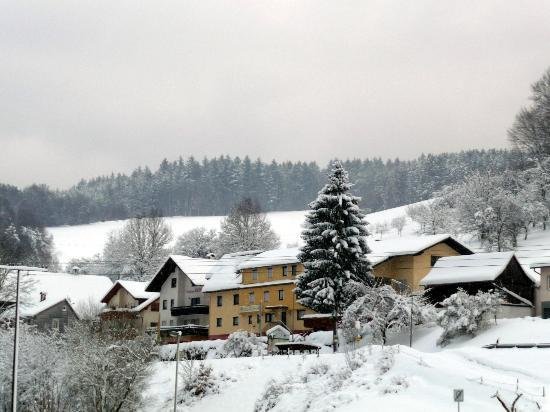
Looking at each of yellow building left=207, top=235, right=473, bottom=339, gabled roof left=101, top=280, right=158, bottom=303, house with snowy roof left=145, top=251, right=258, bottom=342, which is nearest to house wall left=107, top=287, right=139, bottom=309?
gabled roof left=101, top=280, right=158, bottom=303

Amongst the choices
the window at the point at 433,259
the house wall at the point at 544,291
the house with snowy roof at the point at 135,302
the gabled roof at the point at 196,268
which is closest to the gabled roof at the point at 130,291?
the house with snowy roof at the point at 135,302

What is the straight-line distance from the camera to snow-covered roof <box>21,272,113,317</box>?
10849 cm

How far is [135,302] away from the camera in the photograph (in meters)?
108

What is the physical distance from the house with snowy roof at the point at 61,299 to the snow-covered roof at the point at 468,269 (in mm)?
41402

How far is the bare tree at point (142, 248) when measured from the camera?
469 ft

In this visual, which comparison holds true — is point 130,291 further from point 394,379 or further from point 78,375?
point 394,379

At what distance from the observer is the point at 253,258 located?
93688 millimetres

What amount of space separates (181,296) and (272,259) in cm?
1424

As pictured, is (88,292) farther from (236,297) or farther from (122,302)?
(236,297)

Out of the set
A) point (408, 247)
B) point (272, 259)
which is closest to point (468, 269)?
point (408, 247)

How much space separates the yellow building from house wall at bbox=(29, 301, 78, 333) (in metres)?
22.1

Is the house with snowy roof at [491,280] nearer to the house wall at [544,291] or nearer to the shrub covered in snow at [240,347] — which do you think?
the house wall at [544,291]

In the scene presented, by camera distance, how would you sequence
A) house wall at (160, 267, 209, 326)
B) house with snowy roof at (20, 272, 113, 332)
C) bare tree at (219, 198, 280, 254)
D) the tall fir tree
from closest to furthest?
1. the tall fir tree
2. house wall at (160, 267, 209, 326)
3. house with snowy roof at (20, 272, 113, 332)
4. bare tree at (219, 198, 280, 254)

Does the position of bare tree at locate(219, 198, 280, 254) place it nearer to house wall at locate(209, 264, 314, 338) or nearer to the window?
house wall at locate(209, 264, 314, 338)
